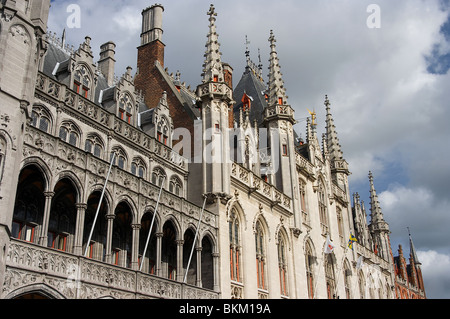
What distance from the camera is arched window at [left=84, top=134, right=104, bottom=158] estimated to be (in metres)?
24.3

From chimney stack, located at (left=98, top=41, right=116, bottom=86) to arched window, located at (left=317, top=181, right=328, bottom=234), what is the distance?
1977 centimetres

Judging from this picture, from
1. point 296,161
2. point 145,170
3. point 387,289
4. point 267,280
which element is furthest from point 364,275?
point 145,170

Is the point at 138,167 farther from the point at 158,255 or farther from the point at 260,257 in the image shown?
the point at 260,257

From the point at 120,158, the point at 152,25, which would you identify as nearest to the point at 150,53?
the point at 152,25

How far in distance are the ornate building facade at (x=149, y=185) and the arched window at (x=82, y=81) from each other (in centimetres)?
7

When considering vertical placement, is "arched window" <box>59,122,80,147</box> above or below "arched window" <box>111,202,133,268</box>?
above

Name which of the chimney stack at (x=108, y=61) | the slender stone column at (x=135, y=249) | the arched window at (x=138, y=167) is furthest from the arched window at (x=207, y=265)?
the chimney stack at (x=108, y=61)

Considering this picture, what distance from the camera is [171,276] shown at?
27.5 meters

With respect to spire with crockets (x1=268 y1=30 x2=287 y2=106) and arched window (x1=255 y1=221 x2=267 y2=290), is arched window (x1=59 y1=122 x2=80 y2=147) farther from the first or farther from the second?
spire with crockets (x1=268 y1=30 x2=287 y2=106)

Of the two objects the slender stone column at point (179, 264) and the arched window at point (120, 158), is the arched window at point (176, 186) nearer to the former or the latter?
the arched window at point (120, 158)

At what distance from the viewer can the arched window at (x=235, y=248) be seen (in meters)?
29.3

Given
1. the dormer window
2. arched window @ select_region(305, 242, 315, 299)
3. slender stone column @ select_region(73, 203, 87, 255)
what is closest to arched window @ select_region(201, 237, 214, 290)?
the dormer window
